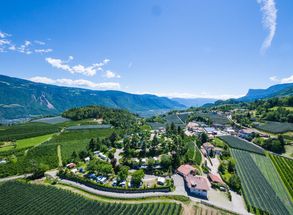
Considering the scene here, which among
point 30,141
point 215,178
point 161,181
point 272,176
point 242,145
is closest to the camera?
point 161,181

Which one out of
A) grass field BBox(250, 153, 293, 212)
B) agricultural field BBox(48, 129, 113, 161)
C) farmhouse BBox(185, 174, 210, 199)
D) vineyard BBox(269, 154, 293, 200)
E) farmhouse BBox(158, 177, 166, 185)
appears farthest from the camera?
agricultural field BBox(48, 129, 113, 161)

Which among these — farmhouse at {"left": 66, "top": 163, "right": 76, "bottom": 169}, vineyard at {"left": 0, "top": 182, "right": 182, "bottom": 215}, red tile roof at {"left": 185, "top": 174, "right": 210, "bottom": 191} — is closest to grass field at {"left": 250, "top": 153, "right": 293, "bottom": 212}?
red tile roof at {"left": 185, "top": 174, "right": 210, "bottom": 191}

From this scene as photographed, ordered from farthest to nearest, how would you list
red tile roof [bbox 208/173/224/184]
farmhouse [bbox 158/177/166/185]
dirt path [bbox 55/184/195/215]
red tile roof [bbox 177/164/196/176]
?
red tile roof [bbox 177/164/196/176] < red tile roof [bbox 208/173/224/184] < farmhouse [bbox 158/177/166/185] < dirt path [bbox 55/184/195/215]

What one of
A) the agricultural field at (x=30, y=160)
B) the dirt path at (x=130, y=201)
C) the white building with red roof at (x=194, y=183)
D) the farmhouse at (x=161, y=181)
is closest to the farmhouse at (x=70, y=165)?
the agricultural field at (x=30, y=160)

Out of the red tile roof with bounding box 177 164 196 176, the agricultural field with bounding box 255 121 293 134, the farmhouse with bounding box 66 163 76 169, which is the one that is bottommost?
the farmhouse with bounding box 66 163 76 169

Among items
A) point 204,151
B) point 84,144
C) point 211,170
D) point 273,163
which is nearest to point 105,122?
point 84,144

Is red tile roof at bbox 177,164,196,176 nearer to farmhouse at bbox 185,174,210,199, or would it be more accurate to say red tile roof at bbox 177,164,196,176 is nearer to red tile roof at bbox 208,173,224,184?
farmhouse at bbox 185,174,210,199

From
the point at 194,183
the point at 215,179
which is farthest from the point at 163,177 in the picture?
the point at 215,179

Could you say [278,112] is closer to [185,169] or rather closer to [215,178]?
[215,178]

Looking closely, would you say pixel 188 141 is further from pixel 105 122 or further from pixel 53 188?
pixel 105 122
